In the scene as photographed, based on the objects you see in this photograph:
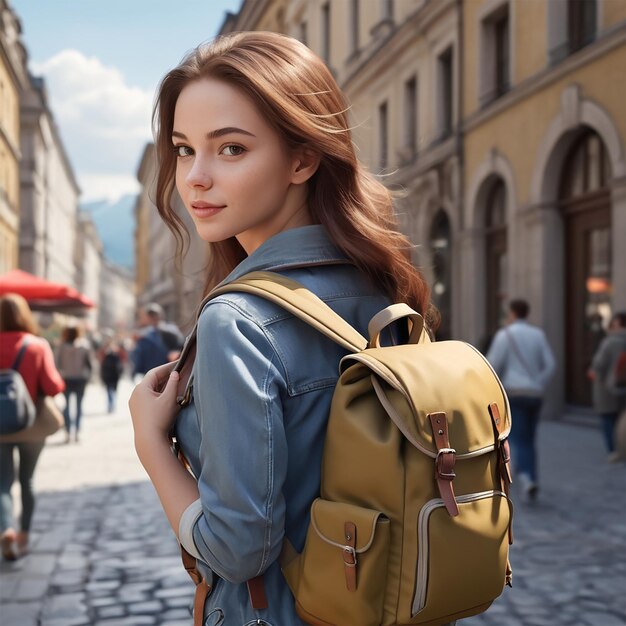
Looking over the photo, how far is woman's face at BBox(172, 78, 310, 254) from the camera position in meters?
1.62

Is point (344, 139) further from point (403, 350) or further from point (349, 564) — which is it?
point (349, 564)

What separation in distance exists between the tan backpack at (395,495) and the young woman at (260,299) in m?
0.06

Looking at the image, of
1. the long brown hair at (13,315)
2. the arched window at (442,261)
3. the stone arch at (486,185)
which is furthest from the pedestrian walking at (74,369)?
the arched window at (442,261)

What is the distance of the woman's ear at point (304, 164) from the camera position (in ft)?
5.57

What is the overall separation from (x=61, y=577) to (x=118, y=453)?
20.9 feet

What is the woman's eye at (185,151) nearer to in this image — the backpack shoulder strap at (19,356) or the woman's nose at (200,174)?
the woman's nose at (200,174)

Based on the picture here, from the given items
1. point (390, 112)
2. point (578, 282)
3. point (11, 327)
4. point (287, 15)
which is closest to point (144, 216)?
point (287, 15)

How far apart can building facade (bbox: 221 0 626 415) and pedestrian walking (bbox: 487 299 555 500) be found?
9.77 ft

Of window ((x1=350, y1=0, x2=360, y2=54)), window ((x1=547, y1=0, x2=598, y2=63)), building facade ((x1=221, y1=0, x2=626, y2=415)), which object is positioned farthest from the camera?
window ((x1=350, y1=0, x2=360, y2=54))

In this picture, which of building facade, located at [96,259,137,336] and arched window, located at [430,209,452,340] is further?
building facade, located at [96,259,137,336]

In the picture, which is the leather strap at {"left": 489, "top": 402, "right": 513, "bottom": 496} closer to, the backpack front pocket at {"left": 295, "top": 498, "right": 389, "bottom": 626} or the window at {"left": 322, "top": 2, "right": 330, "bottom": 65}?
the backpack front pocket at {"left": 295, "top": 498, "right": 389, "bottom": 626}

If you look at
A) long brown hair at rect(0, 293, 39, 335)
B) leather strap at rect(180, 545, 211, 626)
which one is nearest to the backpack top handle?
leather strap at rect(180, 545, 211, 626)

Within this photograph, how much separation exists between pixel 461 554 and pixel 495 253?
1738cm

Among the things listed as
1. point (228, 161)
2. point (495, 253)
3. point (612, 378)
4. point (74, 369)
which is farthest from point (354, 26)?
point (228, 161)
